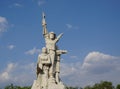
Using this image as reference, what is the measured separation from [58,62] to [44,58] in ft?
4.11

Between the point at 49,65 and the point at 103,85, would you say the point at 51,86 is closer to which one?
the point at 49,65

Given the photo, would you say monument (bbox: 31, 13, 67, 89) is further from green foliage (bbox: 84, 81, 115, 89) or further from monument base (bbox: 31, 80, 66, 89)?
green foliage (bbox: 84, 81, 115, 89)

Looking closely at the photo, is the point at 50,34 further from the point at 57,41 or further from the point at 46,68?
the point at 46,68

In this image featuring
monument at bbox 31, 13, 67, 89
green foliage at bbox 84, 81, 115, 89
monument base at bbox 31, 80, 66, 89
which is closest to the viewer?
monument base at bbox 31, 80, 66, 89

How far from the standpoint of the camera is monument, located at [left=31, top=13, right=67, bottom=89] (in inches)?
762

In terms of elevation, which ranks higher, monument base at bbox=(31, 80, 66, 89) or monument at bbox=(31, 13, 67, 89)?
monument at bbox=(31, 13, 67, 89)

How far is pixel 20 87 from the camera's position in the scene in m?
48.5

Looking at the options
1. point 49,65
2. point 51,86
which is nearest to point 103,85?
point 49,65

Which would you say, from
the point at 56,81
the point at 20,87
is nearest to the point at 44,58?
the point at 56,81

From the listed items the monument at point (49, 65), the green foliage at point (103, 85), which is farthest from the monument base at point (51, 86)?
the green foliage at point (103, 85)

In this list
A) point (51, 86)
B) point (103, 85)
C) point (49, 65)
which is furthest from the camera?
point (103, 85)

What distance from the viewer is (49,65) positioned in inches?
784

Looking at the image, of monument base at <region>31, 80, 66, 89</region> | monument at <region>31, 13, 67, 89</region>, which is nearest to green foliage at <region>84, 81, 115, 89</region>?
monument at <region>31, 13, 67, 89</region>

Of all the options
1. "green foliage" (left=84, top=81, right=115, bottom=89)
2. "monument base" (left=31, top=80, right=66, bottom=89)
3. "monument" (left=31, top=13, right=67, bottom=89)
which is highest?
"green foliage" (left=84, top=81, right=115, bottom=89)
